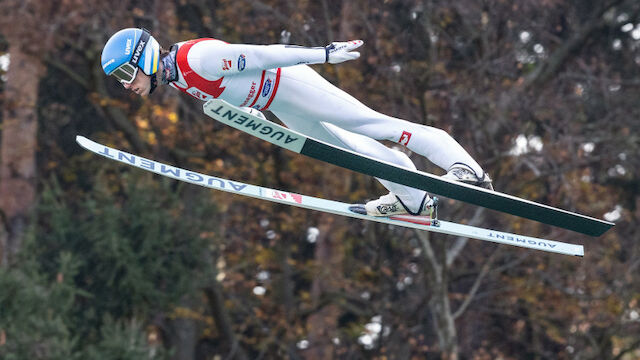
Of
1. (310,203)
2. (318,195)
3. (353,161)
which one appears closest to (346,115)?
(353,161)

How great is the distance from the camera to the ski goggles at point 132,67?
6273mm

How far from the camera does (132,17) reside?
14875 millimetres

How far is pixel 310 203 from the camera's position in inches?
295

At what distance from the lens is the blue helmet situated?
20.5 ft

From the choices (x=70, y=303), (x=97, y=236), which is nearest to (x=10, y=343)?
(x=70, y=303)

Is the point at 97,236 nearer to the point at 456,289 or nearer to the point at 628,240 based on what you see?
the point at 456,289

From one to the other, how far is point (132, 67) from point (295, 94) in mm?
1034

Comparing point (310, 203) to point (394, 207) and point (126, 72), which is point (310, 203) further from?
point (126, 72)

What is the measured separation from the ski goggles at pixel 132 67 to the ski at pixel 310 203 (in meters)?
0.99

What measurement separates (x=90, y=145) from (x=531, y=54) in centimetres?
1059

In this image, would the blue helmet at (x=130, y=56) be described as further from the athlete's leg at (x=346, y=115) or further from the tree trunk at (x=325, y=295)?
the tree trunk at (x=325, y=295)

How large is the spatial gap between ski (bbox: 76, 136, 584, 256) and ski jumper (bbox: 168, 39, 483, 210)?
0.64m

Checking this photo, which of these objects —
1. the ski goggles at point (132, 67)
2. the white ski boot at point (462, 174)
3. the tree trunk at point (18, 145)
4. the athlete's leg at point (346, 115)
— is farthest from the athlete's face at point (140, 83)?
the tree trunk at point (18, 145)

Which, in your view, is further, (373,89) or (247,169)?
(247,169)
